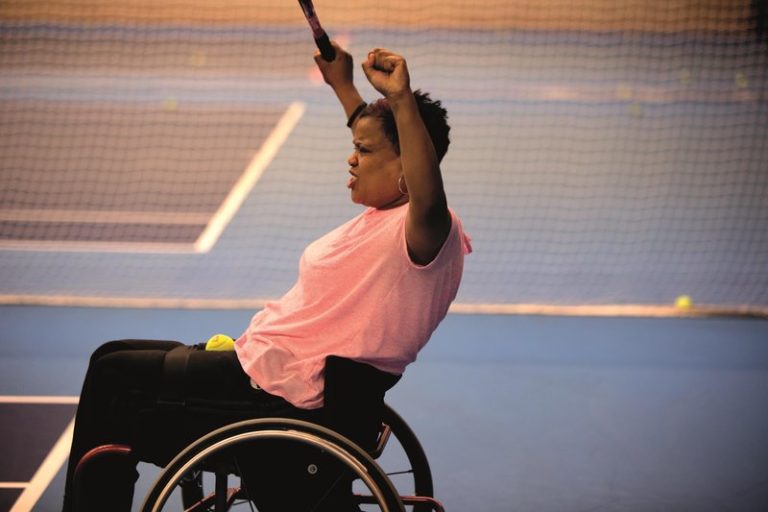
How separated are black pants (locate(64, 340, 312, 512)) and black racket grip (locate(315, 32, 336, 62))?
0.90 meters

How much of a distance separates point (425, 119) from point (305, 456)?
833 mm

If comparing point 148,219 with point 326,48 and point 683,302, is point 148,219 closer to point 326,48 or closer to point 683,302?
point 683,302

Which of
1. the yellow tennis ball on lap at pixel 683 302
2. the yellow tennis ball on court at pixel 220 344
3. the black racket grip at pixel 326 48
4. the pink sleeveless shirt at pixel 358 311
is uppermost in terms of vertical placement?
the black racket grip at pixel 326 48

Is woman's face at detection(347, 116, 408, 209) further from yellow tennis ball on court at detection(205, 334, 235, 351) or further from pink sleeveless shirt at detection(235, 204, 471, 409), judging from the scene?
yellow tennis ball on court at detection(205, 334, 235, 351)

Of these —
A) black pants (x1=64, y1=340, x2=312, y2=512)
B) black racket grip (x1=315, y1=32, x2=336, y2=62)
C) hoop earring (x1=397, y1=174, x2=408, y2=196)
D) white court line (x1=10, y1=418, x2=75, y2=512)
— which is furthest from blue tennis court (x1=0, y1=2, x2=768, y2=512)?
black racket grip (x1=315, y1=32, x2=336, y2=62)

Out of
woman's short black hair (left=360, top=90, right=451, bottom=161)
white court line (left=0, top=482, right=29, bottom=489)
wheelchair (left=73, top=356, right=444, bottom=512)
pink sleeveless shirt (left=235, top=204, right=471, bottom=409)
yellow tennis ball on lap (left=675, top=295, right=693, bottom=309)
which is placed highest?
woman's short black hair (left=360, top=90, right=451, bottom=161)

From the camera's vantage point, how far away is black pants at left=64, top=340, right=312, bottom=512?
236 cm

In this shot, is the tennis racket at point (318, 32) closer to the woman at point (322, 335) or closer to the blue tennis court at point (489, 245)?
the woman at point (322, 335)

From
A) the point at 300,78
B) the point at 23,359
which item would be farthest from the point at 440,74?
the point at 23,359

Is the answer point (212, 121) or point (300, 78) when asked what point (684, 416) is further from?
point (300, 78)

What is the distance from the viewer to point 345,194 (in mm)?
7578

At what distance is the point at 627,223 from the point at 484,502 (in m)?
3.96

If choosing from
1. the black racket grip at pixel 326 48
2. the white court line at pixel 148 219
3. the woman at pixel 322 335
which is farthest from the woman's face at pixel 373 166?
the white court line at pixel 148 219

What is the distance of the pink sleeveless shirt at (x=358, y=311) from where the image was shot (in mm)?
2318
